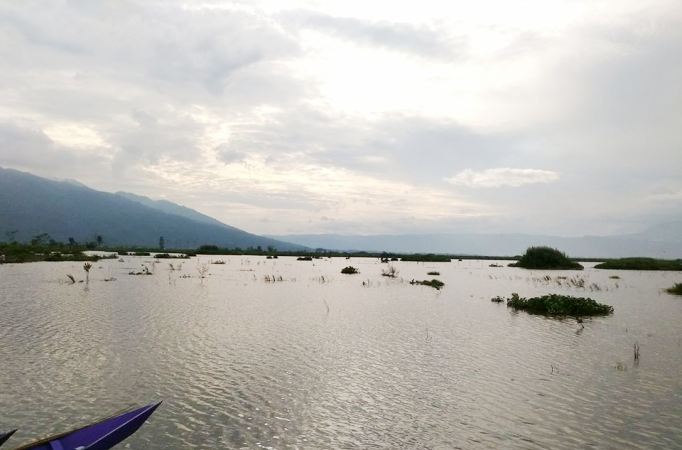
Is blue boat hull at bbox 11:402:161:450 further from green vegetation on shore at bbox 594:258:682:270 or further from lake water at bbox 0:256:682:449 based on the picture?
green vegetation on shore at bbox 594:258:682:270

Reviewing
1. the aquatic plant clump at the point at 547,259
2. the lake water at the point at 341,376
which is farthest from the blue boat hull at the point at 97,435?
the aquatic plant clump at the point at 547,259

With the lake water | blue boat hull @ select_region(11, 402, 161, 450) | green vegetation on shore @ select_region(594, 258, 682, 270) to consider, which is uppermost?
green vegetation on shore @ select_region(594, 258, 682, 270)

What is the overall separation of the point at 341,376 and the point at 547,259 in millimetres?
95691

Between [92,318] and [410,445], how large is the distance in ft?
79.0

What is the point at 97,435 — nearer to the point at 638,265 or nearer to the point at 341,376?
the point at 341,376

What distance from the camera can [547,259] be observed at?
10069cm

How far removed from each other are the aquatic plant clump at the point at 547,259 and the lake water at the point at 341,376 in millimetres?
69474

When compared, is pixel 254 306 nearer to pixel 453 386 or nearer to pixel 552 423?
pixel 453 386

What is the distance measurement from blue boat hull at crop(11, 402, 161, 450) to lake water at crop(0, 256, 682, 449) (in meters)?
1.43

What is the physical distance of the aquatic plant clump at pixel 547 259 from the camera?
100 meters

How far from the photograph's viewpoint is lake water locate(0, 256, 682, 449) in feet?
39.2

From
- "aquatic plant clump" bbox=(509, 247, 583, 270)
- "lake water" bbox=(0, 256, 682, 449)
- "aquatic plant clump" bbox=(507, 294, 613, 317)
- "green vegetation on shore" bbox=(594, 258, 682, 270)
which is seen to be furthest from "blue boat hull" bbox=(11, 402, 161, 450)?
"green vegetation on shore" bbox=(594, 258, 682, 270)

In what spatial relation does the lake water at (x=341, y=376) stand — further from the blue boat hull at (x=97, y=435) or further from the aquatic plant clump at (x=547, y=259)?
the aquatic plant clump at (x=547, y=259)

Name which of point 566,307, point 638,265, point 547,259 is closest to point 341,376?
point 566,307
